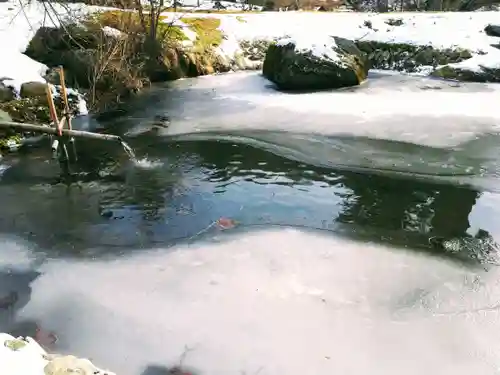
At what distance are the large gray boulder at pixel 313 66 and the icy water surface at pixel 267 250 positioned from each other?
448 cm

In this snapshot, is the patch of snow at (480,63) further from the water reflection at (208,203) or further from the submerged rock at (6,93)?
the submerged rock at (6,93)

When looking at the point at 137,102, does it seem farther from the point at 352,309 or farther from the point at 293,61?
the point at 352,309

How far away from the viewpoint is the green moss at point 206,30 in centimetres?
1887

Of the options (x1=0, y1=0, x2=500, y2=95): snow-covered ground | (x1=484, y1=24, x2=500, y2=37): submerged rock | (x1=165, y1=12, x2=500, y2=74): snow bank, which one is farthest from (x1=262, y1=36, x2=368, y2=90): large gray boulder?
(x1=484, y1=24, x2=500, y2=37): submerged rock

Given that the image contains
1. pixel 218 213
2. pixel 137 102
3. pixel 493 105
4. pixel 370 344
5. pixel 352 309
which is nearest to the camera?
pixel 370 344

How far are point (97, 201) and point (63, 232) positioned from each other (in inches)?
41.5

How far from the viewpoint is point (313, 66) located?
15352 mm

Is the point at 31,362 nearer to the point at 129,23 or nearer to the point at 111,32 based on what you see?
the point at 111,32

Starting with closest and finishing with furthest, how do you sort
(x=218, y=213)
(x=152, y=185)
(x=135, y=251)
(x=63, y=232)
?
(x=135, y=251) < (x=63, y=232) < (x=218, y=213) < (x=152, y=185)

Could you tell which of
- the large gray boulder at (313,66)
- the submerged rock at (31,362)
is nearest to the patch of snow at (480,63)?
the large gray boulder at (313,66)

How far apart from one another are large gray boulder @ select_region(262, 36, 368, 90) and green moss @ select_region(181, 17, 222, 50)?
3.92 meters

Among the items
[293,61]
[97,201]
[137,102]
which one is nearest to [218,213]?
[97,201]

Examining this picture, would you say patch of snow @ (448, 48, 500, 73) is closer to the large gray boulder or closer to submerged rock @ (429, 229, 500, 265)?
the large gray boulder

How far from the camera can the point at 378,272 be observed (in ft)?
18.6
